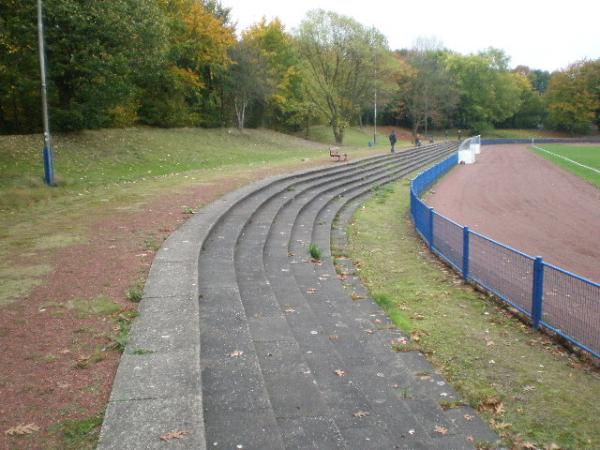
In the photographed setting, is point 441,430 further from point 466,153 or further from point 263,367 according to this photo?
point 466,153

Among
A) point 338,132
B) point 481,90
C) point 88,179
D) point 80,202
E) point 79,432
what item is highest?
point 481,90

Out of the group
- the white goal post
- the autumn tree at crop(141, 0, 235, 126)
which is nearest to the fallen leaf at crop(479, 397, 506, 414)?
the autumn tree at crop(141, 0, 235, 126)

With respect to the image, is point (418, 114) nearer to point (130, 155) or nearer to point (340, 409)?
point (130, 155)

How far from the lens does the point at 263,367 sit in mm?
6000

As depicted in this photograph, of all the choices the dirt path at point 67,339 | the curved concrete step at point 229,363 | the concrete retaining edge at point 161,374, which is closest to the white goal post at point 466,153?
the dirt path at point 67,339

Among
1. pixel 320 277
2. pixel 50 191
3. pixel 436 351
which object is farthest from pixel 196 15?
→ pixel 436 351

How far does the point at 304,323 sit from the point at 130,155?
74.0 feet

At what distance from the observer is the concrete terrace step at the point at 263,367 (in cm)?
446

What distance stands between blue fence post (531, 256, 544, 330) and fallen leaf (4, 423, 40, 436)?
6.82 metres

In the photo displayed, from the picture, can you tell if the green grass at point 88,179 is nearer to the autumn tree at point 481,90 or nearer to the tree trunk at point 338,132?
the tree trunk at point 338,132

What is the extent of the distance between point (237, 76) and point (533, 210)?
3123 cm

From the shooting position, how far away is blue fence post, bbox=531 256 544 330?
309 inches

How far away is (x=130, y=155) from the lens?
27750mm

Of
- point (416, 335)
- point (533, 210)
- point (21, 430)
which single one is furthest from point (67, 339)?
point (533, 210)
